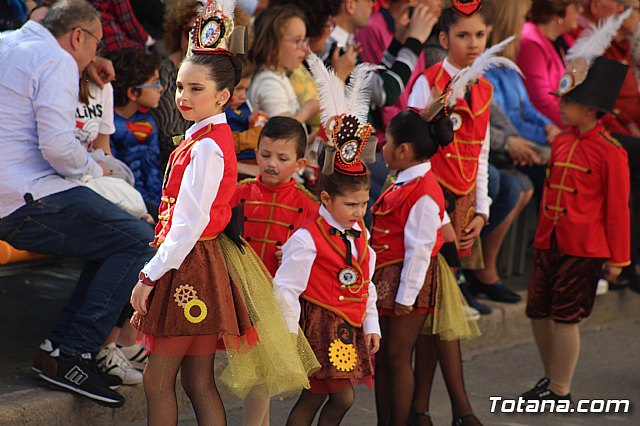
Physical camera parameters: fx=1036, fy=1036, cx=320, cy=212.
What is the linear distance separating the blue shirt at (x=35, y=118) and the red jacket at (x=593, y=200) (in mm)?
2613

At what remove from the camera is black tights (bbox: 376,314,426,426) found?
4840 mm

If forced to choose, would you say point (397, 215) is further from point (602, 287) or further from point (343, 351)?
point (602, 287)

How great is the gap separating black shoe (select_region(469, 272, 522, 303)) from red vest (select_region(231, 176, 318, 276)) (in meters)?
2.86

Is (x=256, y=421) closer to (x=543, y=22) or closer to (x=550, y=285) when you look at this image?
(x=550, y=285)

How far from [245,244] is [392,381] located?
1189 mm

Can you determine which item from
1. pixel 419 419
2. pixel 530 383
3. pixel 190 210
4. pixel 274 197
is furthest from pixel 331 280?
pixel 530 383

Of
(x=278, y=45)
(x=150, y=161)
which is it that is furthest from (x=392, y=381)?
(x=278, y=45)

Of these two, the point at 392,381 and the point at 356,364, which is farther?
the point at 392,381

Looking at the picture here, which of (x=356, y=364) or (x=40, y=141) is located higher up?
(x=40, y=141)

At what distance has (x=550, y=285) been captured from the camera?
5.80 metres

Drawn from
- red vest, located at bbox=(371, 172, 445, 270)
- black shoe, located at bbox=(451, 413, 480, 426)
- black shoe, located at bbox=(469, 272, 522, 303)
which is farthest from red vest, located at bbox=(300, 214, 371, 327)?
black shoe, located at bbox=(469, 272, 522, 303)

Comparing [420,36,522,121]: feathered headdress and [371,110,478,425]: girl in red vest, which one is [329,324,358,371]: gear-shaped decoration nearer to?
[371,110,478,425]: girl in red vest

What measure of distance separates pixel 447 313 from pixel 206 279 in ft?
4.93

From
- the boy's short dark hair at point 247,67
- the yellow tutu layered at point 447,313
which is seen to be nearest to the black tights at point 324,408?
the yellow tutu layered at point 447,313
